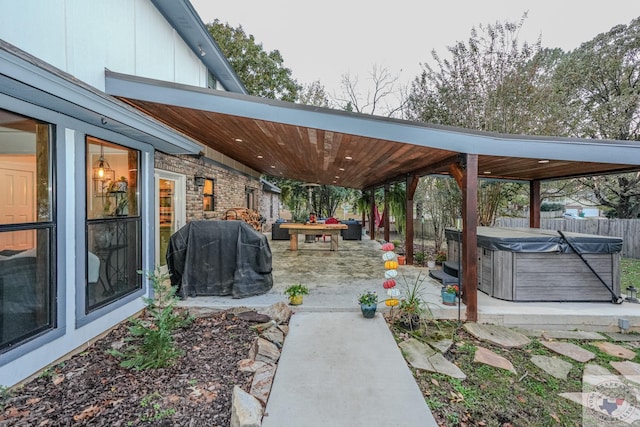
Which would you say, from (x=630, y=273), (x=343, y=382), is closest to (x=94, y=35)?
(x=343, y=382)

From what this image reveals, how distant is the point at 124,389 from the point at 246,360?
100 centimetres

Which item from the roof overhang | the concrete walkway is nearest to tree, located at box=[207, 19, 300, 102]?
the roof overhang

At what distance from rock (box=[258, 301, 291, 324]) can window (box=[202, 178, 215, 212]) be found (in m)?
4.08

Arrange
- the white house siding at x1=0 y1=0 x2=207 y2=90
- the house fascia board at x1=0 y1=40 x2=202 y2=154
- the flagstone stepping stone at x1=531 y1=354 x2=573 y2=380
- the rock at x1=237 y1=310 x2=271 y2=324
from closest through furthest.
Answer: the house fascia board at x1=0 y1=40 x2=202 y2=154 → the white house siding at x1=0 y1=0 x2=207 y2=90 → the flagstone stepping stone at x1=531 y1=354 x2=573 y2=380 → the rock at x1=237 y1=310 x2=271 y2=324

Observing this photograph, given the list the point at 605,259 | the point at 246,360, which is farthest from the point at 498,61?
the point at 246,360

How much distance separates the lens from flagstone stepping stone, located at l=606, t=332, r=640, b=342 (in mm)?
3893

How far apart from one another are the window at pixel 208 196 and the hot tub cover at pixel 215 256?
2.76 m

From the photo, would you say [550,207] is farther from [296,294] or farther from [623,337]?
[296,294]

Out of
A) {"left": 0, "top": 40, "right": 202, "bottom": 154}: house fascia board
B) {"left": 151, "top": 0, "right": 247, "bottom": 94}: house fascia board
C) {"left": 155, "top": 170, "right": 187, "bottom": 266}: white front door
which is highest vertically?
{"left": 151, "top": 0, "right": 247, "bottom": 94}: house fascia board

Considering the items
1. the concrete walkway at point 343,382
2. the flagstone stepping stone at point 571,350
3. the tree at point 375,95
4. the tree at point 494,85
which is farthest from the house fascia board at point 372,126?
the tree at point 375,95

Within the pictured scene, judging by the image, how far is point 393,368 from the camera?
9.21 feet

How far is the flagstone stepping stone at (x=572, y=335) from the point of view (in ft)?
12.7

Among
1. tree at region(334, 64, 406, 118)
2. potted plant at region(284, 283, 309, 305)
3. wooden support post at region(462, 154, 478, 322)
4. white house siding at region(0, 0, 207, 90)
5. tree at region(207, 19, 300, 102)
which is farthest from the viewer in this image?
tree at region(334, 64, 406, 118)

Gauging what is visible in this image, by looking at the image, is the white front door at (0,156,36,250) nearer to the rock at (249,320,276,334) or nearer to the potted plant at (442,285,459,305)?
the rock at (249,320,276,334)
